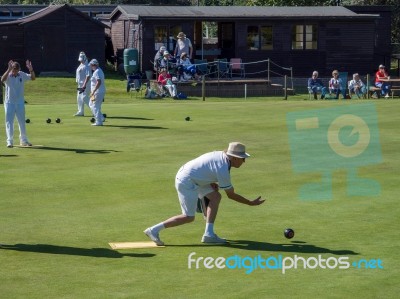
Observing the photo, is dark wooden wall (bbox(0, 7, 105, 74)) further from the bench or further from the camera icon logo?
the camera icon logo

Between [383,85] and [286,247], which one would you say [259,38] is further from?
[286,247]

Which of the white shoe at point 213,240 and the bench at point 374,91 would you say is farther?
the bench at point 374,91

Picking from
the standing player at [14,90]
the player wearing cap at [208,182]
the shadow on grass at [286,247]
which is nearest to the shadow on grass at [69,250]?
the player wearing cap at [208,182]

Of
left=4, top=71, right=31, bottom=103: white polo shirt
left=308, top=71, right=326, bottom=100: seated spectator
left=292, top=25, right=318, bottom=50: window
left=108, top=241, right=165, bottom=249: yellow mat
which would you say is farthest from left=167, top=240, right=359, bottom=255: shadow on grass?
left=292, top=25, right=318, bottom=50: window

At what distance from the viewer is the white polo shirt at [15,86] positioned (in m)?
24.8

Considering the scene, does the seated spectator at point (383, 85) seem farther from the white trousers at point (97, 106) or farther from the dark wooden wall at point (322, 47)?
the white trousers at point (97, 106)

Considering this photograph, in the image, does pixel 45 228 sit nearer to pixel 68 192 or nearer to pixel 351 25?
pixel 68 192

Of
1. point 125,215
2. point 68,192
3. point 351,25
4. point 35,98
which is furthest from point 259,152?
point 351,25

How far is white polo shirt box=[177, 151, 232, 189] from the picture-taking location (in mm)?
13102

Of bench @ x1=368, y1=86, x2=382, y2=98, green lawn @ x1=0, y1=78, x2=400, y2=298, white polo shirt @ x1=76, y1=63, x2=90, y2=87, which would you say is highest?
white polo shirt @ x1=76, y1=63, x2=90, y2=87

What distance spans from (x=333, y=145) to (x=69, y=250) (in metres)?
13.6

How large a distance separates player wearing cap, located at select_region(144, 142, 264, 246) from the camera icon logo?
4.79 m

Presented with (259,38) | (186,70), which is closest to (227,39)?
(259,38)

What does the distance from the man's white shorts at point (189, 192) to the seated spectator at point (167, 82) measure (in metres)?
31.3
